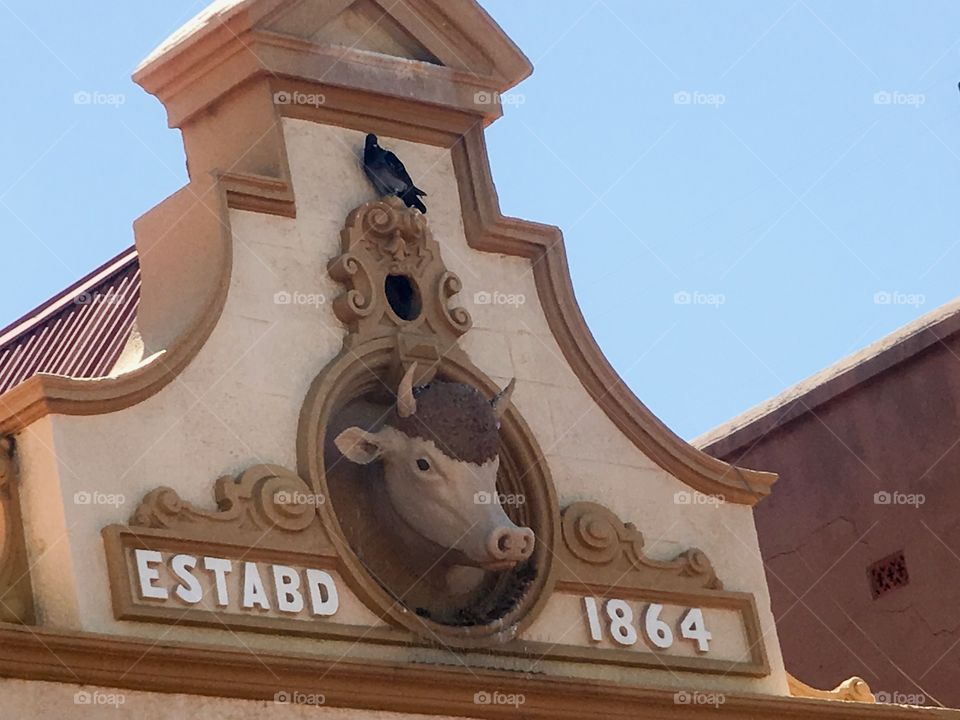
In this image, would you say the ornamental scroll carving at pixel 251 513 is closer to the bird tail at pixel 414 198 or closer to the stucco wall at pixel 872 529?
the bird tail at pixel 414 198

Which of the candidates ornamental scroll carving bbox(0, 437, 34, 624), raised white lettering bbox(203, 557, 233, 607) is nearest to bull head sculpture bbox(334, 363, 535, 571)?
raised white lettering bbox(203, 557, 233, 607)

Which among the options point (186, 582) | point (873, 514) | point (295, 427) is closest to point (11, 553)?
point (186, 582)

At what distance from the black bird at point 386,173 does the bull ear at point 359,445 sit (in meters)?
1.93

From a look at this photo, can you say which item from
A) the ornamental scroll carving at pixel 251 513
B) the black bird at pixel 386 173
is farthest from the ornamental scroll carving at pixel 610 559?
the black bird at pixel 386 173

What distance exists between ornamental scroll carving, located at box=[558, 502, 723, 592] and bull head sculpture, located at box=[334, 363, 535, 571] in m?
0.81

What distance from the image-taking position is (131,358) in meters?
16.2

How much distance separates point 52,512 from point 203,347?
1652 mm

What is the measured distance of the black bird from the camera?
17.4 metres

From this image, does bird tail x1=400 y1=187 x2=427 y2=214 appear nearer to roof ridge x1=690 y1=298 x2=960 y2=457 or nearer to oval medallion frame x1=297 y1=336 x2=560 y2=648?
oval medallion frame x1=297 y1=336 x2=560 y2=648

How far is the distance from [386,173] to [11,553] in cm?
407

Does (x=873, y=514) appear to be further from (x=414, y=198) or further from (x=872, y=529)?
(x=414, y=198)

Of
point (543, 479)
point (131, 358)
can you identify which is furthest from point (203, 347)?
point (543, 479)

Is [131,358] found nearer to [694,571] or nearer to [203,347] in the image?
[203,347]

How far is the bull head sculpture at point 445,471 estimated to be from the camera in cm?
1623
